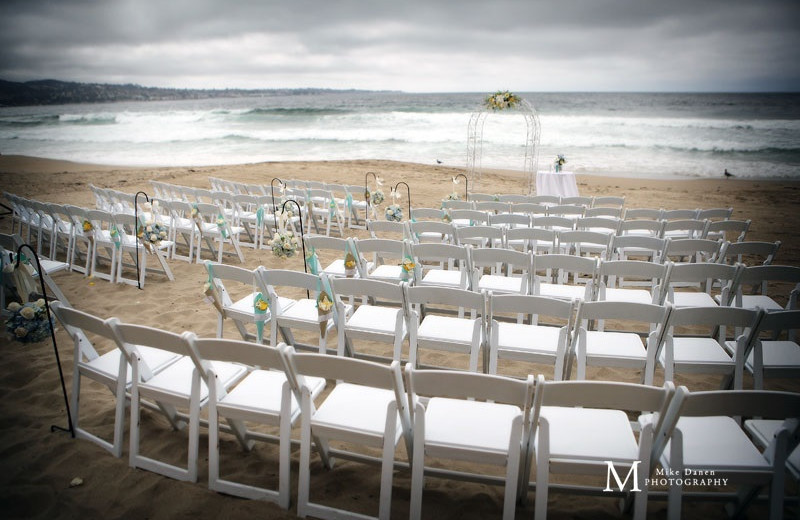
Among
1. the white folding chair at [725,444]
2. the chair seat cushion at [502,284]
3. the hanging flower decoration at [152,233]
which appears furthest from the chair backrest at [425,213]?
the white folding chair at [725,444]

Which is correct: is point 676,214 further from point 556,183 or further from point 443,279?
point 443,279

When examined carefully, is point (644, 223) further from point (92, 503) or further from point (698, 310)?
point (92, 503)

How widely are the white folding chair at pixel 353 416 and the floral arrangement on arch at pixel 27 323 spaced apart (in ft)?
5.71

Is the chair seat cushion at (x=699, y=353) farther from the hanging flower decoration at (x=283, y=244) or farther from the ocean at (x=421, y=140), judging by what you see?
the ocean at (x=421, y=140)

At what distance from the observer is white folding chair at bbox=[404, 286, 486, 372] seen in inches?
113

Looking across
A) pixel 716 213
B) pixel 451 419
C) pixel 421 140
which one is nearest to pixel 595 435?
pixel 451 419

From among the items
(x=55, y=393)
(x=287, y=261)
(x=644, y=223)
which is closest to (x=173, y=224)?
(x=287, y=261)

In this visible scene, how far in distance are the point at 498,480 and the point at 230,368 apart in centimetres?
171

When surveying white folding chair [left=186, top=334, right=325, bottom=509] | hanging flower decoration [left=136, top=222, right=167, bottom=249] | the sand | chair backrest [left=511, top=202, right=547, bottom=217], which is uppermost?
chair backrest [left=511, top=202, right=547, bottom=217]

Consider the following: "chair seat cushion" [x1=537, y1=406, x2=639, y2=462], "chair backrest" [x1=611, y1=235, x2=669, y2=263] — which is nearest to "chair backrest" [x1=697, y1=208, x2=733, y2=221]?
"chair backrest" [x1=611, y1=235, x2=669, y2=263]

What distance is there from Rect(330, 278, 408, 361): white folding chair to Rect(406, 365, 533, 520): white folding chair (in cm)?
85

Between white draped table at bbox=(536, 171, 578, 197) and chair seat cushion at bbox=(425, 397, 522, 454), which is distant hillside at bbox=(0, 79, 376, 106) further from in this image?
chair seat cushion at bbox=(425, 397, 522, 454)

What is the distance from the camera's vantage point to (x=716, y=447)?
1.99 meters

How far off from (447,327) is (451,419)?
3.79 ft
